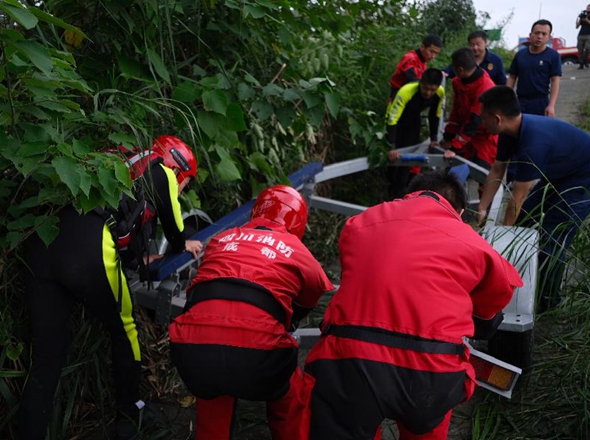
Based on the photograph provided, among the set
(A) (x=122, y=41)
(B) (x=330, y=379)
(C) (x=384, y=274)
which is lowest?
(B) (x=330, y=379)

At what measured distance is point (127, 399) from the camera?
2912mm

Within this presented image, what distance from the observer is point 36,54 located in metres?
1.99

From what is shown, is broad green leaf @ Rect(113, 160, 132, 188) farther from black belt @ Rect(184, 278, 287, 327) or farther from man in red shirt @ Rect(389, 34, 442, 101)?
man in red shirt @ Rect(389, 34, 442, 101)

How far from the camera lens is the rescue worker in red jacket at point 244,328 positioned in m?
2.31

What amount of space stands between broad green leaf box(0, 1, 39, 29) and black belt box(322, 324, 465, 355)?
4.62 ft

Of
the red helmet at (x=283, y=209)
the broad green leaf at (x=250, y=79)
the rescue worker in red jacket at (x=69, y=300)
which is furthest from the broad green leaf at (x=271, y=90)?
the rescue worker in red jacket at (x=69, y=300)

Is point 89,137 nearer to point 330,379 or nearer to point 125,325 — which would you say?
point 125,325

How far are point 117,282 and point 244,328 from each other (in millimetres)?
756

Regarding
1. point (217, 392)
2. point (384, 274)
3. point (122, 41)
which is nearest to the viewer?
point (384, 274)

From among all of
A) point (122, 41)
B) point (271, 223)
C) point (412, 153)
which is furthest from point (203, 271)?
point (412, 153)

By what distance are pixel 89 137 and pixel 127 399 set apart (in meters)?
1.27

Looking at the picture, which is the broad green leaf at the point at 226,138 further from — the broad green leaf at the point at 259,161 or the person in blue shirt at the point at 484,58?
the person in blue shirt at the point at 484,58

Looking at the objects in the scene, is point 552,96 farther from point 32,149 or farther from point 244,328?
point 32,149

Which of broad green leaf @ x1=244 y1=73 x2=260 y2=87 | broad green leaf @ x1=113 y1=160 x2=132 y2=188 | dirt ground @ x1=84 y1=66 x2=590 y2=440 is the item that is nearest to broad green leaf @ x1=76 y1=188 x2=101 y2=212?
broad green leaf @ x1=113 y1=160 x2=132 y2=188
